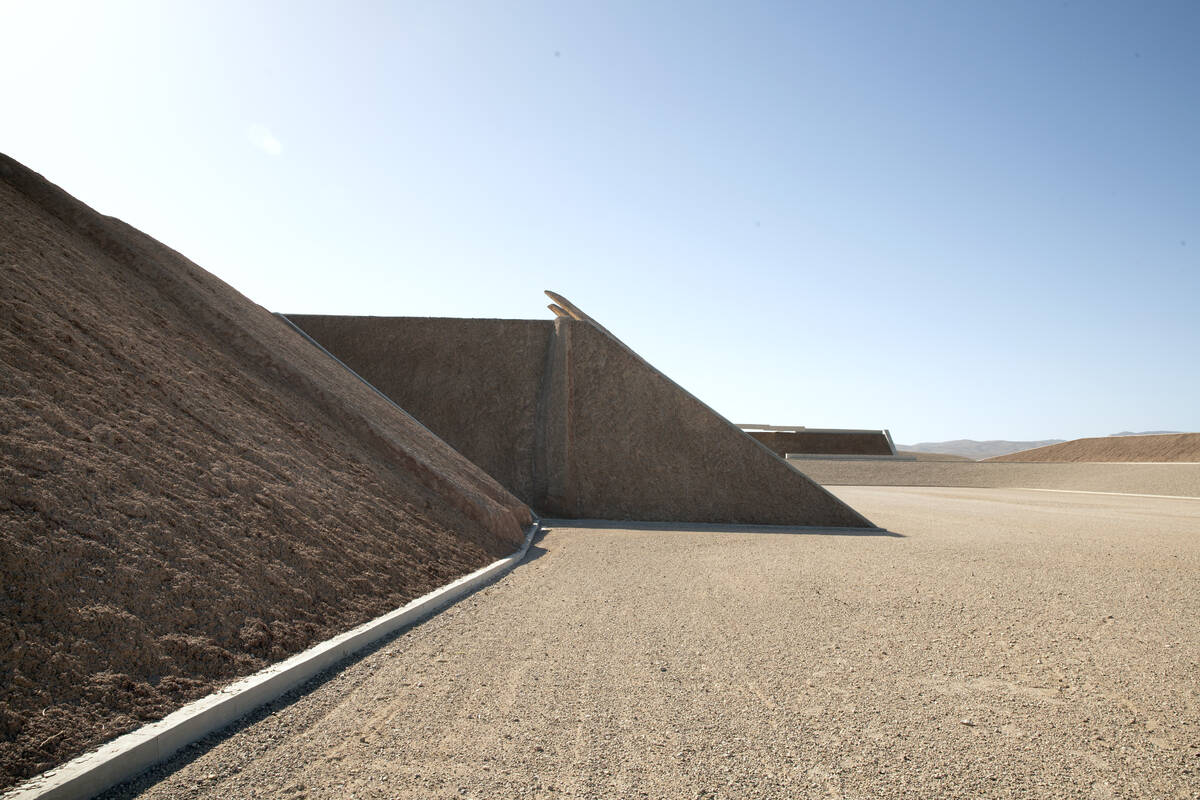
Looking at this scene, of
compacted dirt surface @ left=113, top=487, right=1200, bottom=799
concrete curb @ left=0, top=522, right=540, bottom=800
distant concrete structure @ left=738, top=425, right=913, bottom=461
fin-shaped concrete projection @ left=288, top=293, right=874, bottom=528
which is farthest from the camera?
distant concrete structure @ left=738, top=425, right=913, bottom=461

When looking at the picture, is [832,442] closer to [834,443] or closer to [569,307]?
[834,443]

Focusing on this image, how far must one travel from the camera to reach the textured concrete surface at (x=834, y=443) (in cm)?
4656

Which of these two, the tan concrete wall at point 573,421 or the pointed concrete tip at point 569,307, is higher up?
the pointed concrete tip at point 569,307

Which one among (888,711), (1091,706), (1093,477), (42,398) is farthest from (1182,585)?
(1093,477)

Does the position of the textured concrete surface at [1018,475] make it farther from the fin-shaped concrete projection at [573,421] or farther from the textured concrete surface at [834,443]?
the fin-shaped concrete projection at [573,421]

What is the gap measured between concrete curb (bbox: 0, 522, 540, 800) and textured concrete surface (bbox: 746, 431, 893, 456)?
43.6 m

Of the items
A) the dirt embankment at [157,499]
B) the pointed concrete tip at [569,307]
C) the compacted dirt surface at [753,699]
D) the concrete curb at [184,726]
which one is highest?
the pointed concrete tip at [569,307]

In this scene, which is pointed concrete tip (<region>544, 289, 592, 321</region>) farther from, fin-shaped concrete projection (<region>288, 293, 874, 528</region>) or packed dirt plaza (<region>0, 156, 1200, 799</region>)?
packed dirt plaza (<region>0, 156, 1200, 799</region>)

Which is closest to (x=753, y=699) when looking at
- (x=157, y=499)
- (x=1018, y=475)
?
(x=157, y=499)

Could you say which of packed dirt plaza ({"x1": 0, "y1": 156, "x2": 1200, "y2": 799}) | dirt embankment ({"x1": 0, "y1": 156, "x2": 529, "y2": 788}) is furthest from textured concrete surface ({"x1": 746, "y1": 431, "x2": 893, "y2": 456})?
dirt embankment ({"x1": 0, "y1": 156, "x2": 529, "y2": 788})

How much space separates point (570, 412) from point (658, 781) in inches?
540

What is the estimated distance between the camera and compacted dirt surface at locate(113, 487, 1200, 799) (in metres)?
3.26

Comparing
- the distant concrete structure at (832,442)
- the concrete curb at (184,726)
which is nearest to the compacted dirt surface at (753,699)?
the concrete curb at (184,726)

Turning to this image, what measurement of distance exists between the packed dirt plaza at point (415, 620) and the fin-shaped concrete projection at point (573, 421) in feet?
11.0
